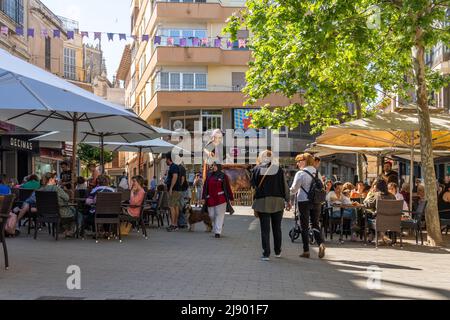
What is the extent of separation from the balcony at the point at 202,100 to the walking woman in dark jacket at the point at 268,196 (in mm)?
34371

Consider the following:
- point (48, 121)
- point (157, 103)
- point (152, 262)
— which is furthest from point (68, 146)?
point (152, 262)

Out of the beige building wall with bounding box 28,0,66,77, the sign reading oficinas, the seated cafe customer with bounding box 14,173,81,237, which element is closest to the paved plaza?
the seated cafe customer with bounding box 14,173,81,237

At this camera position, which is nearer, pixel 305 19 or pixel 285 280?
pixel 285 280

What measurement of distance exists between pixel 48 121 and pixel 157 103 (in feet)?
97.7

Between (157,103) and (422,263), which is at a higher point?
(157,103)

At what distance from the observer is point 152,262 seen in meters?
10.1

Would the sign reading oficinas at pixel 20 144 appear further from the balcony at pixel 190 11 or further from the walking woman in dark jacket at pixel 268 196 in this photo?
the walking woman in dark jacket at pixel 268 196

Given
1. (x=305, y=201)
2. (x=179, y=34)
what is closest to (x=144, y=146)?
(x=305, y=201)

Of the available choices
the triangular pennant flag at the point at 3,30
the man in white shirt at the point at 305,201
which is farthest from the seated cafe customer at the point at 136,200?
the triangular pennant flag at the point at 3,30

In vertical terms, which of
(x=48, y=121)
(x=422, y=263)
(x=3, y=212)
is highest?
(x=48, y=121)

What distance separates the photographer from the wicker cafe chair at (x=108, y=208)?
12.9 m

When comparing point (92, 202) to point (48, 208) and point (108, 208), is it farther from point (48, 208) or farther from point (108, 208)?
point (48, 208)

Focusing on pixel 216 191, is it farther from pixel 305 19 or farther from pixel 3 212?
pixel 3 212
